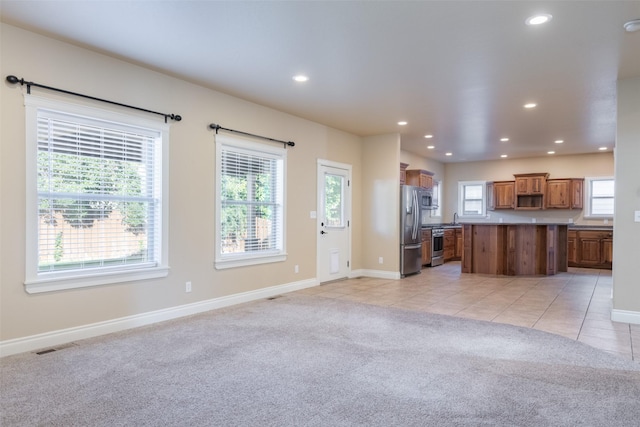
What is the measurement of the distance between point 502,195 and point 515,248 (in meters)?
2.98

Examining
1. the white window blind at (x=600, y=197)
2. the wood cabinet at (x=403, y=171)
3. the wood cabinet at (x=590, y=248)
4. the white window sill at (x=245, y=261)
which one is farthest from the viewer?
the white window blind at (x=600, y=197)

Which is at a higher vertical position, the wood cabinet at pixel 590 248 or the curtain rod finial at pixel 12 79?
the curtain rod finial at pixel 12 79

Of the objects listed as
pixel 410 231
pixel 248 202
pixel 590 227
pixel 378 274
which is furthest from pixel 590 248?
pixel 248 202

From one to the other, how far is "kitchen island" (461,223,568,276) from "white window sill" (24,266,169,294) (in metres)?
6.05

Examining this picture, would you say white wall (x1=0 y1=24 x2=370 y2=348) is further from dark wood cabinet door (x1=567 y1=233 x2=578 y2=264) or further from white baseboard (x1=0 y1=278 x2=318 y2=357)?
dark wood cabinet door (x1=567 y1=233 x2=578 y2=264)

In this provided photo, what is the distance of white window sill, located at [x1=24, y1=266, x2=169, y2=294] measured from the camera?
11.2ft

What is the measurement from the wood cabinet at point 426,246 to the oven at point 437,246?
0.45 ft

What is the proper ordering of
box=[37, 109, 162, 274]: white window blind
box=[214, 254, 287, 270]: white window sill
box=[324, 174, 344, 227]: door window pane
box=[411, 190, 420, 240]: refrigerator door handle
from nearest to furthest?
box=[37, 109, 162, 274]: white window blind < box=[214, 254, 287, 270]: white window sill < box=[324, 174, 344, 227]: door window pane < box=[411, 190, 420, 240]: refrigerator door handle

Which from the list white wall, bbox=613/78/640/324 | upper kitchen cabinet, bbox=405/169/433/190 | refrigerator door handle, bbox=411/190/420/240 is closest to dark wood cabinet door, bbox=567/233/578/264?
upper kitchen cabinet, bbox=405/169/433/190

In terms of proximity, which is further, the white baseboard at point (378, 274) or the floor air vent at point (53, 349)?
the white baseboard at point (378, 274)

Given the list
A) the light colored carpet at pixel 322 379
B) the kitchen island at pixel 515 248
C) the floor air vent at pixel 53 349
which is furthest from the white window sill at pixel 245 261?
the kitchen island at pixel 515 248

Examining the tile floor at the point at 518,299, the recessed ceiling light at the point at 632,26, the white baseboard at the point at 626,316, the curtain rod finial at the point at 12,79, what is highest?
the recessed ceiling light at the point at 632,26

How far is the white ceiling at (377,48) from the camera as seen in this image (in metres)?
2.95

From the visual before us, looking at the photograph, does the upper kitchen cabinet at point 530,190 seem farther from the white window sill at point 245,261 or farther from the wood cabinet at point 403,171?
the white window sill at point 245,261
